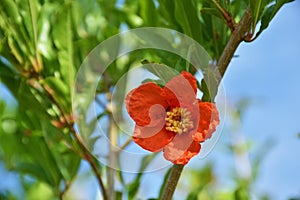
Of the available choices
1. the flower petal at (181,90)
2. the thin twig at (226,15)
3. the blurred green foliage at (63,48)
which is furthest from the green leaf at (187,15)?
the flower petal at (181,90)

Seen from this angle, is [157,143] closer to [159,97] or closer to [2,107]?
[159,97]

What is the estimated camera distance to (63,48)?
1239mm

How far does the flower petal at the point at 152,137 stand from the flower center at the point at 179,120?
1cm

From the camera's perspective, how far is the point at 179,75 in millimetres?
843

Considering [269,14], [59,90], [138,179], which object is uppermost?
[269,14]

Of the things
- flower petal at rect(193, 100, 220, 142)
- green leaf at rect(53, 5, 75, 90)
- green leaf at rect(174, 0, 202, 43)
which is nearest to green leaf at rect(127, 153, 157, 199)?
green leaf at rect(53, 5, 75, 90)

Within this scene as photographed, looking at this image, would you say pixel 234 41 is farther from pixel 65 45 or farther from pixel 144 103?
pixel 65 45

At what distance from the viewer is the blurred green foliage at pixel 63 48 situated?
112 cm

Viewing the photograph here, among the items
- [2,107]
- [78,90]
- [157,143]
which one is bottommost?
[2,107]

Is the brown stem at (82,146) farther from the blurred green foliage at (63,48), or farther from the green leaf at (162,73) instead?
the green leaf at (162,73)

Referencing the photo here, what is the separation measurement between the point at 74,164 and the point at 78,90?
0.19m

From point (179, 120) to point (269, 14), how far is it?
0.26 metres

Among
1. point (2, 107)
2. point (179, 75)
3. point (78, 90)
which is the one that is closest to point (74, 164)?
point (78, 90)

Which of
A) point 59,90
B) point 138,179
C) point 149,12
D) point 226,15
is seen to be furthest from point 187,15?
point 138,179
